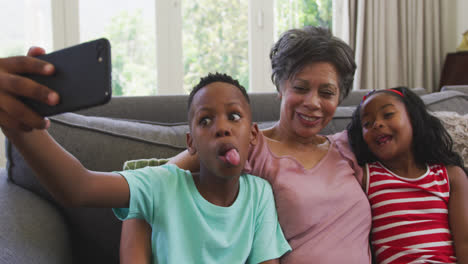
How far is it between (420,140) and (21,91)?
113 centimetres

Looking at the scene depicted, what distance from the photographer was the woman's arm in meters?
0.83

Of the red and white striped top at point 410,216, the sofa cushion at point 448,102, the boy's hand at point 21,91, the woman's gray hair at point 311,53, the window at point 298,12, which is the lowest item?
the red and white striped top at point 410,216

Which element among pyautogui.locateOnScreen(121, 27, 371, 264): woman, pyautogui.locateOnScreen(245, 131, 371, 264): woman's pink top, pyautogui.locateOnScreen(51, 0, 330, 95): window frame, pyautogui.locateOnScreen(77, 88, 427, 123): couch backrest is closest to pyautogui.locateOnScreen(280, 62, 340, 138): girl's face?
pyautogui.locateOnScreen(121, 27, 371, 264): woman

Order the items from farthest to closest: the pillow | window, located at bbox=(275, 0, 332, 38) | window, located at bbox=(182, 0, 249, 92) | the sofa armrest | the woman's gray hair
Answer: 1. window, located at bbox=(275, 0, 332, 38)
2. window, located at bbox=(182, 0, 249, 92)
3. the pillow
4. the woman's gray hair
5. the sofa armrest

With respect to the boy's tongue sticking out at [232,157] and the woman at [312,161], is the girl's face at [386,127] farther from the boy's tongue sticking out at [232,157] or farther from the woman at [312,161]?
the boy's tongue sticking out at [232,157]

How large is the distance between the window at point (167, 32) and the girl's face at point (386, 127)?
2.23m

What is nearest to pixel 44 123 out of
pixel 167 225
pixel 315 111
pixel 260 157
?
pixel 167 225

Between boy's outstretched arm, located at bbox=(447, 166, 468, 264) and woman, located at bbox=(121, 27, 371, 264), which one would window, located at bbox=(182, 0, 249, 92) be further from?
boy's outstretched arm, located at bbox=(447, 166, 468, 264)

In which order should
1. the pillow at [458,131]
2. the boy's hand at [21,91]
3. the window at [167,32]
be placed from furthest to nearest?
the window at [167,32]
the pillow at [458,131]
the boy's hand at [21,91]

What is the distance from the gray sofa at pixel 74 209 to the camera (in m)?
0.84

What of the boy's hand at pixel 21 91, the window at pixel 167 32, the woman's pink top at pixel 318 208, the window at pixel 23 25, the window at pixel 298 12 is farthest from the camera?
the window at pixel 298 12

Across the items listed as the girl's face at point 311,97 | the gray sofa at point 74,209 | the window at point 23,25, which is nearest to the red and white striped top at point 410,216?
the girl's face at point 311,97

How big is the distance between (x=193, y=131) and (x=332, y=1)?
10.3 feet

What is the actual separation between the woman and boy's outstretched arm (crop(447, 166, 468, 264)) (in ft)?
0.79
